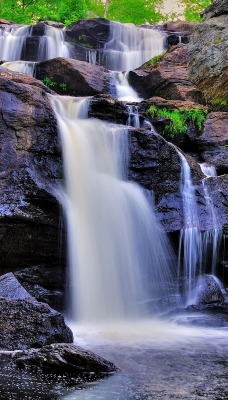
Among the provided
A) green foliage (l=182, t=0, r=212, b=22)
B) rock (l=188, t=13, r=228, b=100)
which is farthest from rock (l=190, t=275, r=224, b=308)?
green foliage (l=182, t=0, r=212, b=22)

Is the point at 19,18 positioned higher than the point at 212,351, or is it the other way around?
the point at 19,18

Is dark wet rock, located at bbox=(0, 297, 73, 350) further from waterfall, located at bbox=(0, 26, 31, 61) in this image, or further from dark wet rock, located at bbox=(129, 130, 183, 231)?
waterfall, located at bbox=(0, 26, 31, 61)

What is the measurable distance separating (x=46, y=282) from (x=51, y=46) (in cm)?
1403

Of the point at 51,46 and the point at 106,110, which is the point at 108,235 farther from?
the point at 51,46

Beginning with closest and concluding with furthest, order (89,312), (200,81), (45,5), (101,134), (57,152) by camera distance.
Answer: (89,312) → (57,152) → (101,134) → (200,81) → (45,5)

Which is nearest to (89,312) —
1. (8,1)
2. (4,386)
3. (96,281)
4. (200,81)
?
(96,281)

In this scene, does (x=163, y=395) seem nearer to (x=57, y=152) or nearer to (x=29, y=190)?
(x=29, y=190)

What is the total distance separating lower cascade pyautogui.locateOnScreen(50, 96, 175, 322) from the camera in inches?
336

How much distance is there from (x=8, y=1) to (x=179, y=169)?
2443 cm

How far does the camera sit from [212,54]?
16.6 metres

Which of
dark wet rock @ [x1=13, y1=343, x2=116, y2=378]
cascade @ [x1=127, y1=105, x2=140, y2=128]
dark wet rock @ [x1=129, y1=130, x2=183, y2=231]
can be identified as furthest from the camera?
cascade @ [x1=127, y1=105, x2=140, y2=128]

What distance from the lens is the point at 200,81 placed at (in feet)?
53.8

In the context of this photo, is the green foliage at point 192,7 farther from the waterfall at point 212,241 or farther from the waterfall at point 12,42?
the waterfall at point 212,241

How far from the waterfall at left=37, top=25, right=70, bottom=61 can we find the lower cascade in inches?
381
